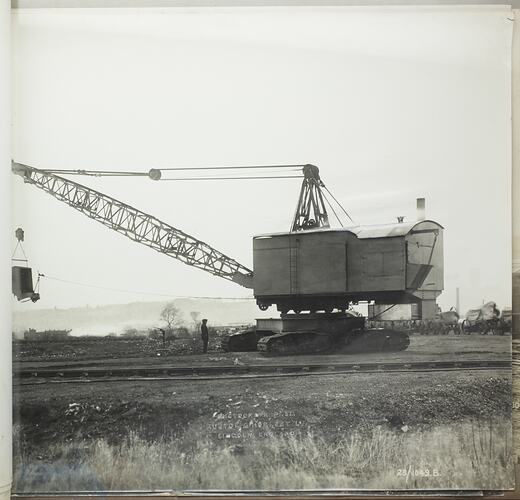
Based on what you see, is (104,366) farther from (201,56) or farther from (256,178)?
(201,56)

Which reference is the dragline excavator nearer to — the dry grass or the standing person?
the standing person

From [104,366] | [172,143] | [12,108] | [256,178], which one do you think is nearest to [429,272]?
[256,178]

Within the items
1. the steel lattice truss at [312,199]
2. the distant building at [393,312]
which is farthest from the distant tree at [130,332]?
the distant building at [393,312]

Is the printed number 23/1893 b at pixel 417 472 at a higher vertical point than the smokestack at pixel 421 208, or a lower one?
lower

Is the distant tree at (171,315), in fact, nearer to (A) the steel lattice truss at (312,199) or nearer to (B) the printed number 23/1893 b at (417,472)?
(A) the steel lattice truss at (312,199)

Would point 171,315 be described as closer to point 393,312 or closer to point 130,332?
point 130,332

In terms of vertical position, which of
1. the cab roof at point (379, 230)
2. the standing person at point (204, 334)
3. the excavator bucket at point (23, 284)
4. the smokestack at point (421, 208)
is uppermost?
the smokestack at point (421, 208)
